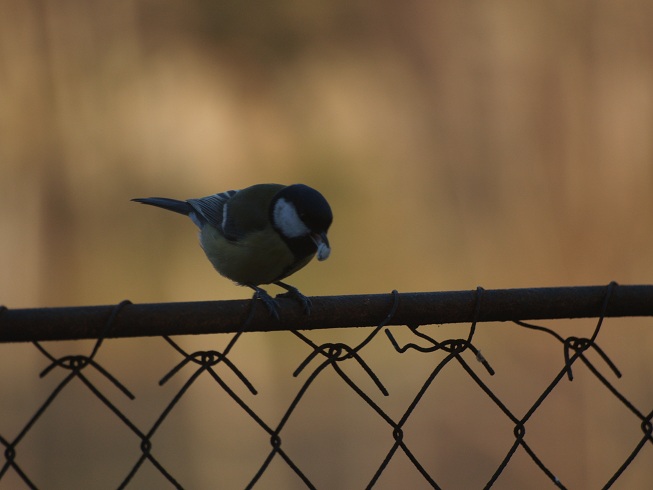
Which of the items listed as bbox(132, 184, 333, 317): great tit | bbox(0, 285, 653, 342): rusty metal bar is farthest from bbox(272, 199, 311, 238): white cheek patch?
bbox(0, 285, 653, 342): rusty metal bar

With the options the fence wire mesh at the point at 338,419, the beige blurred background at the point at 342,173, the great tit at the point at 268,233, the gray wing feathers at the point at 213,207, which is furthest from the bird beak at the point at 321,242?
the beige blurred background at the point at 342,173

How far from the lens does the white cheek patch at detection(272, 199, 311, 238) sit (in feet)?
6.11

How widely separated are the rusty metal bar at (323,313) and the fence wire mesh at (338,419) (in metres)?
1.95

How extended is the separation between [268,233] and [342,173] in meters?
1.71

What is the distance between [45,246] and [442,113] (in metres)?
1.77

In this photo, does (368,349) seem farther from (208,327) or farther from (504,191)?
(208,327)

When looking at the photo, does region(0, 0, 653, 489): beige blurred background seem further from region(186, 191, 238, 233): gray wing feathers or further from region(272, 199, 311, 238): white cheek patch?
region(272, 199, 311, 238): white cheek patch

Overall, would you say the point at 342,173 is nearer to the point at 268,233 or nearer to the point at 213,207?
the point at 213,207

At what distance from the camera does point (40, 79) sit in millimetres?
3270

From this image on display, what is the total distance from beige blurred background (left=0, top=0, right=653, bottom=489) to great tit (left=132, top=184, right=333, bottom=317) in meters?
1.13

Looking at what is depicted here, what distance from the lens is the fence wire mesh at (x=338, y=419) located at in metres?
3.12

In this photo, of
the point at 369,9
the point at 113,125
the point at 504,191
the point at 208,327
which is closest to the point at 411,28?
the point at 369,9

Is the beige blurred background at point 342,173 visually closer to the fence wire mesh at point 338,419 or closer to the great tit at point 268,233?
the fence wire mesh at point 338,419

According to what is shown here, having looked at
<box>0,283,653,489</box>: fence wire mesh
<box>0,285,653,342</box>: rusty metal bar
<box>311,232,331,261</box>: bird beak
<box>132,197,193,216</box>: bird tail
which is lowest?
<box>0,283,653,489</box>: fence wire mesh
